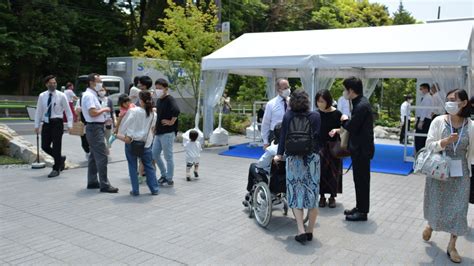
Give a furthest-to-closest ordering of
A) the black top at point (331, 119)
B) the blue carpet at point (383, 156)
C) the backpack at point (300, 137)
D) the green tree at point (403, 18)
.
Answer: the green tree at point (403, 18) < the blue carpet at point (383, 156) < the black top at point (331, 119) < the backpack at point (300, 137)

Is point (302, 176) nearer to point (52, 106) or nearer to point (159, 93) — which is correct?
point (159, 93)

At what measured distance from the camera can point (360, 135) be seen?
5.33 m

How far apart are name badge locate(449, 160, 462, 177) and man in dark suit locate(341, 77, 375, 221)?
1195 mm

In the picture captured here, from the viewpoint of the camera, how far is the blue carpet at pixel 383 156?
947cm

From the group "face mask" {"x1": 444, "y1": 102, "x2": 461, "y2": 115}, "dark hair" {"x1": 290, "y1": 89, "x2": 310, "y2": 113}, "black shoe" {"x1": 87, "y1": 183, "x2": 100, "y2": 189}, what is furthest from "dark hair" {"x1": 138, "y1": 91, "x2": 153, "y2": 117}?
"face mask" {"x1": 444, "y1": 102, "x2": 461, "y2": 115}

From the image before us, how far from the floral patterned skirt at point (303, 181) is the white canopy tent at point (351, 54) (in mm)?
5784

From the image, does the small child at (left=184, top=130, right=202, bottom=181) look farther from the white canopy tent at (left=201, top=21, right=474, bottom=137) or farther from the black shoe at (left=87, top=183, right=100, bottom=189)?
the white canopy tent at (left=201, top=21, right=474, bottom=137)

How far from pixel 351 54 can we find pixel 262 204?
5.86m

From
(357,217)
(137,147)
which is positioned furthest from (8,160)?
(357,217)

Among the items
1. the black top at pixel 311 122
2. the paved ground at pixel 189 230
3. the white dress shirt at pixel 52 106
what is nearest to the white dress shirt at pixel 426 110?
the paved ground at pixel 189 230

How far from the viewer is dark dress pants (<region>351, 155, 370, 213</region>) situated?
5363mm

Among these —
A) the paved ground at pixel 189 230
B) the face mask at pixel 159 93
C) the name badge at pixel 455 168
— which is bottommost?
the paved ground at pixel 189 230

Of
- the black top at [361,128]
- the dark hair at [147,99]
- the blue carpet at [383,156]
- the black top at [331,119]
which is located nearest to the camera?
the black top at [361,128]

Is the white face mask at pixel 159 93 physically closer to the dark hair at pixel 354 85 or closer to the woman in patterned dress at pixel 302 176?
the woman in patterned dress at pixel 302 176
